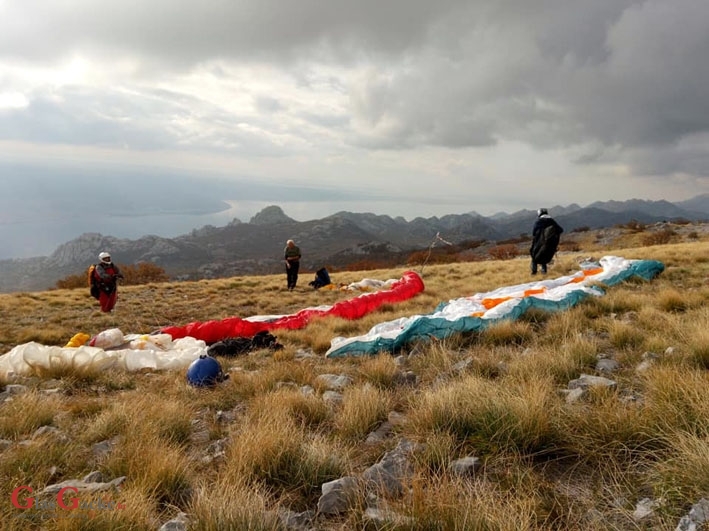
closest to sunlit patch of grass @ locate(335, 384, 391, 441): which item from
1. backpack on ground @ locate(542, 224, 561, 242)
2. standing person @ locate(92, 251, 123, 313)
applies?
standing person @ locate(92, 251, 123, 313)

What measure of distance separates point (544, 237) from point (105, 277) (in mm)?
15290

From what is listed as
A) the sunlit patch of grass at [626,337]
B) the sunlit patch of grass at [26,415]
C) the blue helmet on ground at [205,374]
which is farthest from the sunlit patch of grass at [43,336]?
the sunlit patch of grass at [626,337]

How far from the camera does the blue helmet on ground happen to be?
524cm

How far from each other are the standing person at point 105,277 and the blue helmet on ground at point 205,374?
31.2 feet

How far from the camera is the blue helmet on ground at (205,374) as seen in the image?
524cm

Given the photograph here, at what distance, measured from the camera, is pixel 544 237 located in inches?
A: 571

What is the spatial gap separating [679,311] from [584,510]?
641 cm

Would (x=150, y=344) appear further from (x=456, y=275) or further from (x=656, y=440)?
(x=456, y=275)

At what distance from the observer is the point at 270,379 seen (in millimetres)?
4891

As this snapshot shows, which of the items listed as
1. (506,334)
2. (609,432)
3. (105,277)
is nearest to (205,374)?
(506,334)

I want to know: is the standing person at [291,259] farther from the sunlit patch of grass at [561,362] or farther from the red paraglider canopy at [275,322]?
the sunlit patch of grass at [561,362]

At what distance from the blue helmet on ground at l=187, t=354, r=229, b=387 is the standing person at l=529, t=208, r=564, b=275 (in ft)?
41.0

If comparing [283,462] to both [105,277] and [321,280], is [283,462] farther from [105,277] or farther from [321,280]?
[321,280]

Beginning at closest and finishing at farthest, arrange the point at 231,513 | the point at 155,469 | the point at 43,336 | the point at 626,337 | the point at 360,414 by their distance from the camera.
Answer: the point at 231,513 → the point at 155,469 → the point at 360,414 → the point at 626,337 → the point at 43,336
